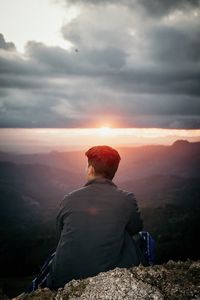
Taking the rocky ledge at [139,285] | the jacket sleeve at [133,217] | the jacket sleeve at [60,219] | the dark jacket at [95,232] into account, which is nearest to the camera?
the rocky ledge at [139,285]

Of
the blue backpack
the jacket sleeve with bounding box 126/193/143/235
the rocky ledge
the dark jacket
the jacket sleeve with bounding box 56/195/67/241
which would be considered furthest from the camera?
the blue backpack

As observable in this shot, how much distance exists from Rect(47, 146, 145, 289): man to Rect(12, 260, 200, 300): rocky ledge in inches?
11.6

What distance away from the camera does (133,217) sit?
5418mm

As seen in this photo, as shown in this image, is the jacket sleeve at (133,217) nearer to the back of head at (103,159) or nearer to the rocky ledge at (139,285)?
the back of head at (103,159)

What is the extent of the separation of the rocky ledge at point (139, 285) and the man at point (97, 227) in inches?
11.6

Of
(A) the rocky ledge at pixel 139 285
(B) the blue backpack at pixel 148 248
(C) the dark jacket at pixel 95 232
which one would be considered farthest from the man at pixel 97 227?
(B) the blue backpack at pixel 148 248

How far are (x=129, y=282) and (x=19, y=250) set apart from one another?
192193mm

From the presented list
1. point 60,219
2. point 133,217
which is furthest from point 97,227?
point 60,219

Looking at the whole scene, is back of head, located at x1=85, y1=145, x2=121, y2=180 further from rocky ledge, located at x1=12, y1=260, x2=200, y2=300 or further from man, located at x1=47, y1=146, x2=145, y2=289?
rocky ledge, located at x1=12, y1=260, x2=200, y2=300

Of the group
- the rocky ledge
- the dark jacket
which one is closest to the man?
the dark jacket

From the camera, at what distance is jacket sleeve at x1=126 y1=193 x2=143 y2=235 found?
17.7 feet

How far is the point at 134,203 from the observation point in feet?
17.8

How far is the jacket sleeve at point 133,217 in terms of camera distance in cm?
538

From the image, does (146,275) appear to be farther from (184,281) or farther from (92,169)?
(92,169)
